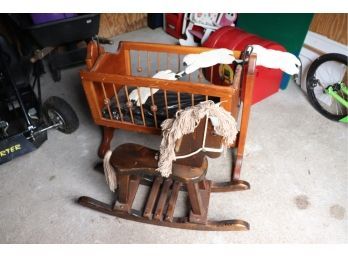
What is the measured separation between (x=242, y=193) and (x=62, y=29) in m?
1.46

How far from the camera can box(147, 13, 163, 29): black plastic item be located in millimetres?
3012

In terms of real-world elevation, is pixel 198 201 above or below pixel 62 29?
below

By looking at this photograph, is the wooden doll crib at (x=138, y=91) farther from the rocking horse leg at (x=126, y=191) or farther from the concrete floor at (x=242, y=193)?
the rocking horse leg at (x=126, y=191)

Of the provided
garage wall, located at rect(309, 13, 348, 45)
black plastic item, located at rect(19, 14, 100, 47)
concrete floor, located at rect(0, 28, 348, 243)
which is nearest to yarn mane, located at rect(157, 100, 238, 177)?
concrete floor, located at rect(0, 28, 348, 243)

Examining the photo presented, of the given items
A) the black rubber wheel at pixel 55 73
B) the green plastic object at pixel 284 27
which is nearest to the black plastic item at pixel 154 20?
the green plastic object at pixel 284 27

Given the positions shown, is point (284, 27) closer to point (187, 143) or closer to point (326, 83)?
point (326, 83)

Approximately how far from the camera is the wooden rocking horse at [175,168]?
95 centimetres

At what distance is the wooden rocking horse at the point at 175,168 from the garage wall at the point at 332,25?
1.25 m

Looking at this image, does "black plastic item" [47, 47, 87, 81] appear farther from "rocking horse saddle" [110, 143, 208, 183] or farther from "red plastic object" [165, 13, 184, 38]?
"rocking horse saddle" [110, 143, 208, 183]

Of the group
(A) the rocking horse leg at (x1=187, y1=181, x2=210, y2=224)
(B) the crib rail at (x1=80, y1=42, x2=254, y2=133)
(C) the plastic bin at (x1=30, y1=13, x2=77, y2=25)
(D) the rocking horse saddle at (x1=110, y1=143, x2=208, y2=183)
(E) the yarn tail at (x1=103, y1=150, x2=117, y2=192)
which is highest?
(C) the plastic bin at (x1=30, y1=13, x2=77, y2=25)

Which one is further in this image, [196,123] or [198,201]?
[198,201]

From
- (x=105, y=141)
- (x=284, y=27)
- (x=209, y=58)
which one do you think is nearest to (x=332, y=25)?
(x=284, y=27)

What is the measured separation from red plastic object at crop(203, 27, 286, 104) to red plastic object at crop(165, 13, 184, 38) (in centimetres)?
77

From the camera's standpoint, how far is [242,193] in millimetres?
1462
